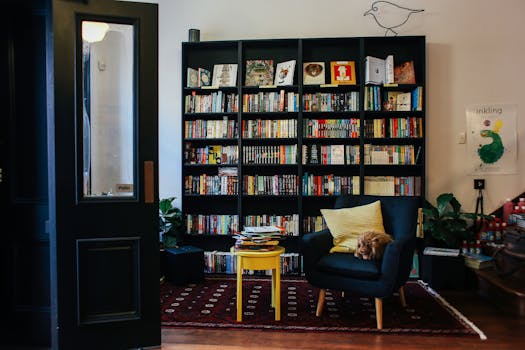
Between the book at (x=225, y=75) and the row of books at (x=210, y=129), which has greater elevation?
the book at (x=225, y=75)

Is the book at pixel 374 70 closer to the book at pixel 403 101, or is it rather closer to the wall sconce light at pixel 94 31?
the book at pixel 403 101

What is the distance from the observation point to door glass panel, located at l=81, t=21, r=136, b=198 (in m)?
2.48

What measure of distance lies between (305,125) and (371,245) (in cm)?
171

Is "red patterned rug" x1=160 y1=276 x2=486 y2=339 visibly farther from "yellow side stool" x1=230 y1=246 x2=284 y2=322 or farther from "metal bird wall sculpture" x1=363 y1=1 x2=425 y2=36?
"metal bird wall sculpture" x1=363 y1=1 x2=425 y2=36

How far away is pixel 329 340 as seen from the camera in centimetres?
270

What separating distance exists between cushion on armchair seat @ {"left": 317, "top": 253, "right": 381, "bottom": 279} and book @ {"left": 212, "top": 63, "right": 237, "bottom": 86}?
2246 millimetres

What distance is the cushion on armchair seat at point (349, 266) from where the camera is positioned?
2912mm

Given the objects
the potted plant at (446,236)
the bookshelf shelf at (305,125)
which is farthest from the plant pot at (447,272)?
the bookshelf shelf at (305,125)

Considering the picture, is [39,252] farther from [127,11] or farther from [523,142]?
[523,142]

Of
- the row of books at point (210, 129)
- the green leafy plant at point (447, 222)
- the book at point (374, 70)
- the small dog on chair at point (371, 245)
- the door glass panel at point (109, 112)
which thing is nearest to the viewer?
the door glass panel at point (109, 112)

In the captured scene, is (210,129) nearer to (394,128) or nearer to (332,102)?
(332,102)

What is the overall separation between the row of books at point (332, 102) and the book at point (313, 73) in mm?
155

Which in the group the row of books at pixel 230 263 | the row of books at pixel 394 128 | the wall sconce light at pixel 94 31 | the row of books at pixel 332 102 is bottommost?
the row of books at pixel 230 263

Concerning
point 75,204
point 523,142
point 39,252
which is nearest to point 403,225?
point 523,142
